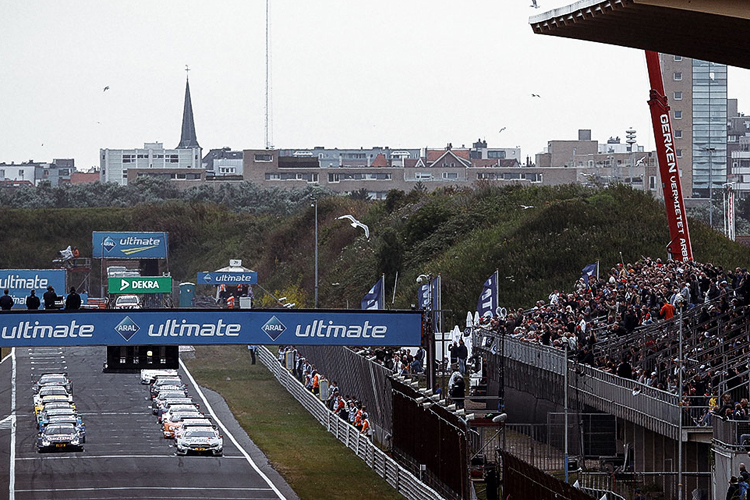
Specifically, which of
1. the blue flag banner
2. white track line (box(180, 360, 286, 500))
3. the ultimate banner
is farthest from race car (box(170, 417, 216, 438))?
the blue flag banner

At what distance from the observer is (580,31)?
23.0 m

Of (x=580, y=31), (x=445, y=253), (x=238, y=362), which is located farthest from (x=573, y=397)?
(x=445, y=253)

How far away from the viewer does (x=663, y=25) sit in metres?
21.8

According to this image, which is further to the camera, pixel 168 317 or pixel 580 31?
pixel 168 317

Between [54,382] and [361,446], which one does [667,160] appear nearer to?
[361,446]

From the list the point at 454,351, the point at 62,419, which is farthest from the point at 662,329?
the point at 62,419

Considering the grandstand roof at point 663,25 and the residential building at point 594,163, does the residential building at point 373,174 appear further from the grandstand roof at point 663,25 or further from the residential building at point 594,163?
the grandstand roof at point 663,25

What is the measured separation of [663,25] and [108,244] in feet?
273

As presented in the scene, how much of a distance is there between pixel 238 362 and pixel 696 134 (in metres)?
112

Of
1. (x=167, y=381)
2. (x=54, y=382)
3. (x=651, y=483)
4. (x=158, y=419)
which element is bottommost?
(x=158, y=419)

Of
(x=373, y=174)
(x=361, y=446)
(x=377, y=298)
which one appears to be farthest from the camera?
(x=373, y=174)

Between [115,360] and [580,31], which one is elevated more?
[580,31]

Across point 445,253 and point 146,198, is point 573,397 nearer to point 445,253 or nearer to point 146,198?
point 445,253

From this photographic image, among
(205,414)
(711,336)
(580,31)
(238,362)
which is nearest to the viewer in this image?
(580,31)
